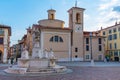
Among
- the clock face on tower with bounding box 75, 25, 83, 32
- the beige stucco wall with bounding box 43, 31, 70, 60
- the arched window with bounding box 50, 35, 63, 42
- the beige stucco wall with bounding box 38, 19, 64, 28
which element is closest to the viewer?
the beige stucco wall with bounding box 43, 31, 70, 60

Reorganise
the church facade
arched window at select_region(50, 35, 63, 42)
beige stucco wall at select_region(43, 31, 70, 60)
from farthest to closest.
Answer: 1. arched window at select_region(50, 35, 63, 42)
2. the church facade
3. beige stucco wall at select_region(43, 31, 70, 60)

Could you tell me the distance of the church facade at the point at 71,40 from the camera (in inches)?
1871

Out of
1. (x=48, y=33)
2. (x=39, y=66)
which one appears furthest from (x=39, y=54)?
(x=48, y=33)

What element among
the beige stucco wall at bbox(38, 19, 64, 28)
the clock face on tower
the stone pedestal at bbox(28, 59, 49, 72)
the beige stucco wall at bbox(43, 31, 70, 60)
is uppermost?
the beige stucco wall at bbox(38, 19, 64, 28)

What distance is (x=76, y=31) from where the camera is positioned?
51.8 m

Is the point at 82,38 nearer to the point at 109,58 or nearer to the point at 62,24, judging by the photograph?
the point at 62,24

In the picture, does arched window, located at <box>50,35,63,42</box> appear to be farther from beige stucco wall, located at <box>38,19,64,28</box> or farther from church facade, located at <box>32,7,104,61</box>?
beige stucco wall, located at <box>38,19,64,28</box>

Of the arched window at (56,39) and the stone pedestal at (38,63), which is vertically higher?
the arched window at (56,39)

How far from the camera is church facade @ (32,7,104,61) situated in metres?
47.5

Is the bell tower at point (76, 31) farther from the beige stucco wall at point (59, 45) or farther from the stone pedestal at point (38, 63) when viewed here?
the stone pedestal at point (38, 63)

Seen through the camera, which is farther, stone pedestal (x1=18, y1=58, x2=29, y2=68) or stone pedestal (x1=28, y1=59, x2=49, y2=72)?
stone pedestal (x1=28, y1=59, x2=49, y2=72)

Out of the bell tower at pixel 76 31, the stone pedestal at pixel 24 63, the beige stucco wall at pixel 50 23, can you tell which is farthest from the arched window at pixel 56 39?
the stone pedestal at pixel 24 63

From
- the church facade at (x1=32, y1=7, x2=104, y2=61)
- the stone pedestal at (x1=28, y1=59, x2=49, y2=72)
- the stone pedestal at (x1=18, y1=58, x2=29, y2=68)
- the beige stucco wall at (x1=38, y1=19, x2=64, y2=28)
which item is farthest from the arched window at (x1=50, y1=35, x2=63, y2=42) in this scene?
the stone pedestal at (x1=18, y1=58, x2=29, y2=68)

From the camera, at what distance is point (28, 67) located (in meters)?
17.5
